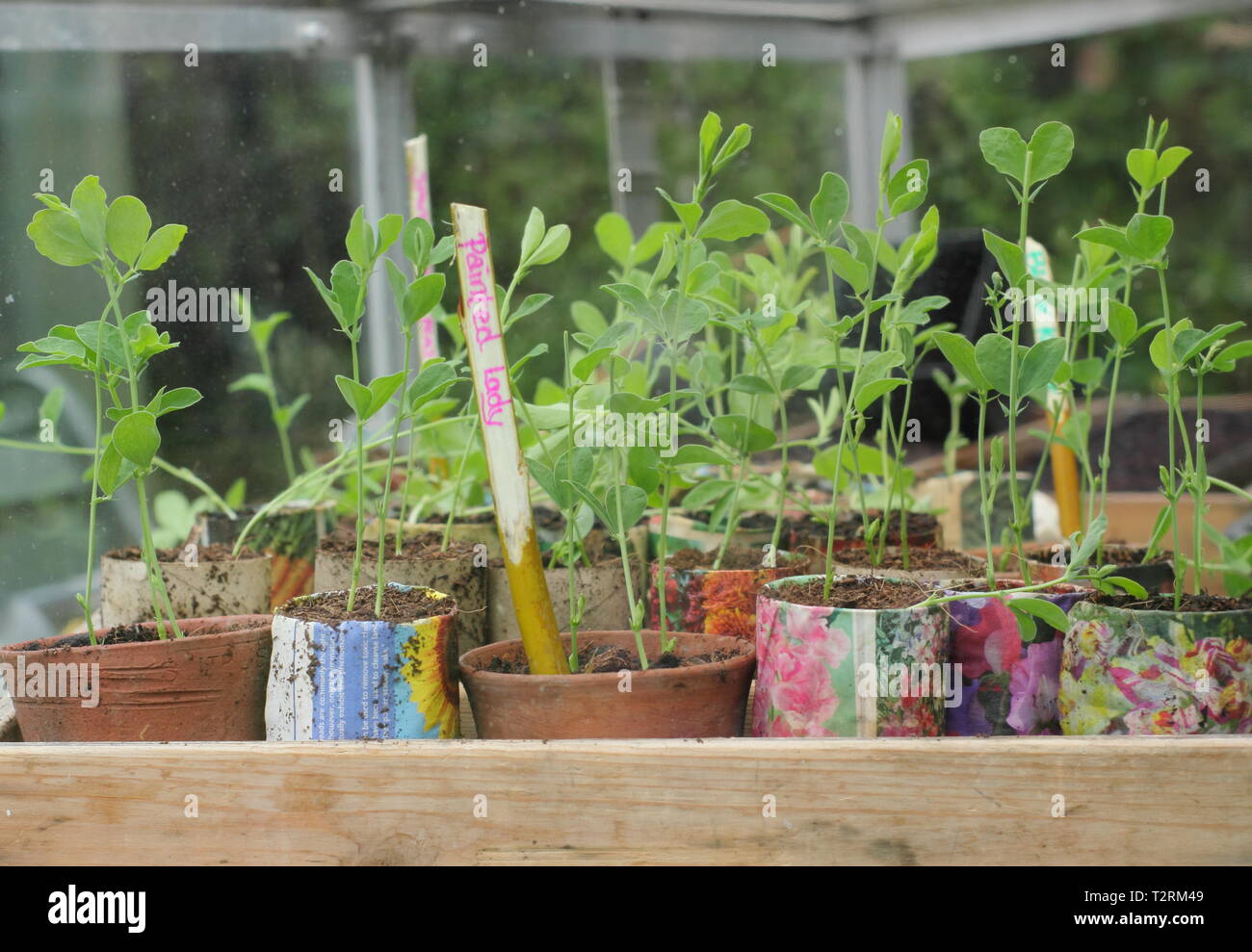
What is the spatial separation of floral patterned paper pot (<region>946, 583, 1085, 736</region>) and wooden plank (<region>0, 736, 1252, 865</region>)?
85mm

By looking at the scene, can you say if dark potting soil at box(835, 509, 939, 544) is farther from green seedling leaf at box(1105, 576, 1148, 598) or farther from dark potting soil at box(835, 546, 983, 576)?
green seedling leaf at box(1105, 576, 1148, 598)

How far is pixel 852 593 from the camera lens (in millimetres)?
595

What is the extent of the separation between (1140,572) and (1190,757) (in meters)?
0.24

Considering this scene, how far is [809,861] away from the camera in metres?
0.51

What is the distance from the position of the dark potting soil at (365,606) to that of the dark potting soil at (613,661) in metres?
0.05

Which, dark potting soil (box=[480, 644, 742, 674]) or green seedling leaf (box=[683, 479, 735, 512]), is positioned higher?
green seedling leaf (box=[683, 479, 735, 512])

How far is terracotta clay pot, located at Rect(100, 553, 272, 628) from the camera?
741 millimetres

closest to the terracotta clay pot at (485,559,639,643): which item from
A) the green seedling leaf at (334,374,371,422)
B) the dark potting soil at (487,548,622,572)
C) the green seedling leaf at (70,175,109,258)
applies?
the dark potting soil at (487,548,622,572)

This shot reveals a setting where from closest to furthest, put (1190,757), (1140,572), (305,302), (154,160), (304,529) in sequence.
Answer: (1190,757) < (1140,572) < (304,529) < (154,160) < (305,302)

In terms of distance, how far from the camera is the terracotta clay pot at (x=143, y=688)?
581 millimetres
